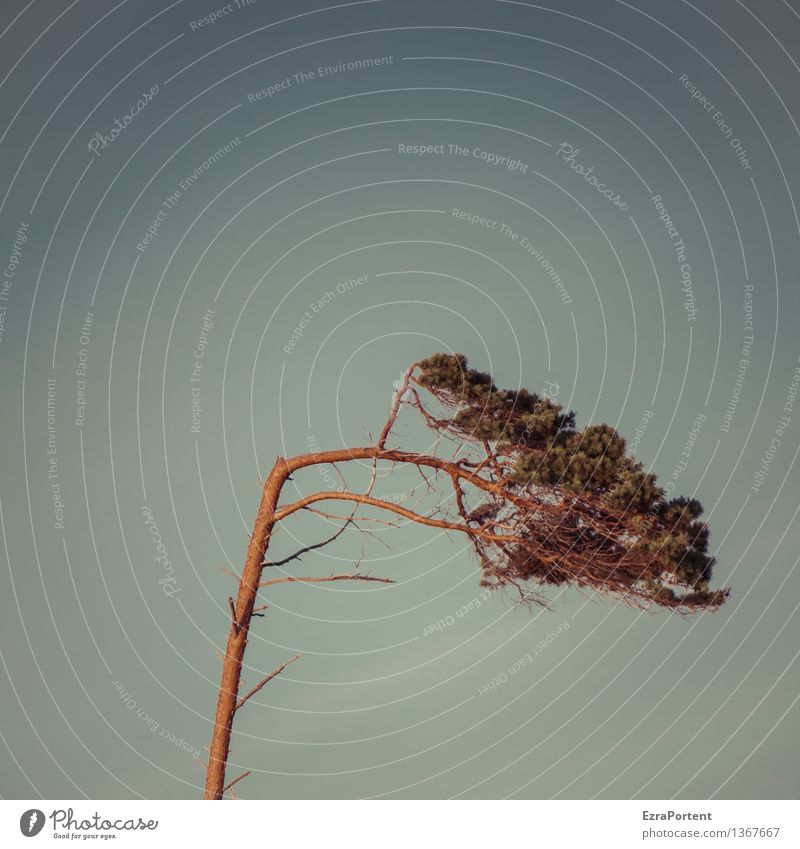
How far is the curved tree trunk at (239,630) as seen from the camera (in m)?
14.1

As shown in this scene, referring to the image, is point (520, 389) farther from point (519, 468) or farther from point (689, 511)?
point (689, 511)

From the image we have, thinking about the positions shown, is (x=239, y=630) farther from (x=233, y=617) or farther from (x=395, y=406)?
(x=395, y=406)

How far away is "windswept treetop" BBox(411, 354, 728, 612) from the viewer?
1384cm

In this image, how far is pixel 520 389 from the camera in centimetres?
1492

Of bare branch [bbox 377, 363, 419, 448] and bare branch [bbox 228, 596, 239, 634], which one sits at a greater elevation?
A: bare branch [bbox 377, 363, 419, 448]

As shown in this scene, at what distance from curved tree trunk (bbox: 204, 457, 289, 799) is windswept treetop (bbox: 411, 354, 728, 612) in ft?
9.40

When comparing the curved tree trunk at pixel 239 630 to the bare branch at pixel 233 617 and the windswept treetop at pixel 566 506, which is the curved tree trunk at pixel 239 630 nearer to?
the bare branch at pixel 233 617

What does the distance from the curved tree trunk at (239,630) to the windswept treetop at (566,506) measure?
2.87 m

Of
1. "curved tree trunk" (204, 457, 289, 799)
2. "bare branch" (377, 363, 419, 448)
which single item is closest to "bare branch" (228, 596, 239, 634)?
"curved tree trunk" (204, 457, 289, 799)

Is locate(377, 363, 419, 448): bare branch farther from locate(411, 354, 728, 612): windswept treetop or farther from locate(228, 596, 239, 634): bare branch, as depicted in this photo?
locate(228, 596, 239, 634): bare branch

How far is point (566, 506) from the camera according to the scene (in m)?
14.1

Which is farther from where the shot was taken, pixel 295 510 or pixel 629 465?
pixel 295 510
